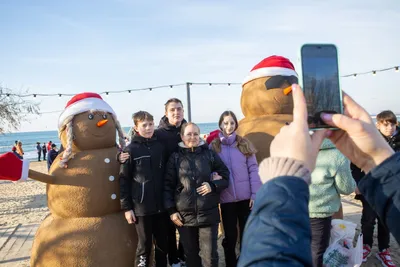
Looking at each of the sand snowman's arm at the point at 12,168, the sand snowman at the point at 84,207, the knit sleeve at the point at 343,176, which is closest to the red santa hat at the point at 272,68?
the knit sleeve at the point at 343,176

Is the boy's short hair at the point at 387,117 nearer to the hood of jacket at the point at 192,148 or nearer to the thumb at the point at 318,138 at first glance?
the hood of jacket at the point at 192,148

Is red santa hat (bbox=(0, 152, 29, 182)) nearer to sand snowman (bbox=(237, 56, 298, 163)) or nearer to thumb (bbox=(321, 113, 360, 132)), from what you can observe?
sand snowman (bbox=(237, 56, 298, 163))

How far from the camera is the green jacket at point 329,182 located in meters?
3.09

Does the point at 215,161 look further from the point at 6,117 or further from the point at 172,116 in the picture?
the point at 6,117

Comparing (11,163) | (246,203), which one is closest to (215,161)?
(246,203)

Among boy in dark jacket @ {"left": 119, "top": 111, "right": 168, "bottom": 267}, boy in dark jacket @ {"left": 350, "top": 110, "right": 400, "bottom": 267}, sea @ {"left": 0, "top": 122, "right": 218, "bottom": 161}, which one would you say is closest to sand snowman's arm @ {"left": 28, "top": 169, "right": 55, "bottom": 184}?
boy in dark jacket @ {"left": 119, "top": 111, "right": 168, "bottom": 267}

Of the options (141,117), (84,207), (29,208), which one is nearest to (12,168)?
(84,207)

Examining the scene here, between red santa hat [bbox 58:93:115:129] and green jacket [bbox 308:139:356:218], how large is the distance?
2499 mm

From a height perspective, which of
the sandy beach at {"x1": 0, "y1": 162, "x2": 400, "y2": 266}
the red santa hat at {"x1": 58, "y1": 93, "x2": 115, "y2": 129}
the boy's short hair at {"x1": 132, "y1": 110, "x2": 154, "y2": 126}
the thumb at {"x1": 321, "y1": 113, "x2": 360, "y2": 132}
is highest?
the red santa hat at {"x1": 58, "y1": 93, "x2": 115, "y2": 129}

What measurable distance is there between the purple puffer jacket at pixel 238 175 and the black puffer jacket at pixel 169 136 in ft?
1.85

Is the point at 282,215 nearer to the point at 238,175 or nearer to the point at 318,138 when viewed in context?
the point at 318,138

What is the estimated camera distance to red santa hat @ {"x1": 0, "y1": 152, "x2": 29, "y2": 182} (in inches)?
131

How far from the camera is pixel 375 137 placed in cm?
104

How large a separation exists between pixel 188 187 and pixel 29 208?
6585 mm
